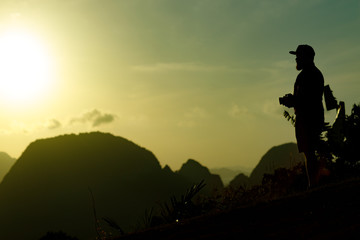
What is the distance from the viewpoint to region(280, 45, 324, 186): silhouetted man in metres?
5.54

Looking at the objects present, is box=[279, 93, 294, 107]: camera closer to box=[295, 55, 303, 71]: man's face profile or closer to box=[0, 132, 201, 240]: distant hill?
box=[295, 55, 303, 71]: man's face profile

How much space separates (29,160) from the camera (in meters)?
176

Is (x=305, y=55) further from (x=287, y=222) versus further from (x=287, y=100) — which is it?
(x=287, y=222)

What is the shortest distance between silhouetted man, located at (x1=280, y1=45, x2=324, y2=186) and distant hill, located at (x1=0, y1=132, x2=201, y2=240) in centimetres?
11694

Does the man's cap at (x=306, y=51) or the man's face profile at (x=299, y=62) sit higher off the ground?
the man's cap at (x=306, y=51)

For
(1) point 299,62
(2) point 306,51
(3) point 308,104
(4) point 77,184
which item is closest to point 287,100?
(3) point 308,104

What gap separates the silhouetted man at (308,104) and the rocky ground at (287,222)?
8.11 feet

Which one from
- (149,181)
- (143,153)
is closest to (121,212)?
(149,181)

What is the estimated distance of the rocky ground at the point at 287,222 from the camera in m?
1.89

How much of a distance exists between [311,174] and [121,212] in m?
136

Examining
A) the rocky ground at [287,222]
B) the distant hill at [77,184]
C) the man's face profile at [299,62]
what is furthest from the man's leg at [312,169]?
the distant hill at [77,184]

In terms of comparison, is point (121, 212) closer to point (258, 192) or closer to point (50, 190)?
point (50, 190)

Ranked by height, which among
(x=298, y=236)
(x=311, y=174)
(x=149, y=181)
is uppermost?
(x=149, y=181)

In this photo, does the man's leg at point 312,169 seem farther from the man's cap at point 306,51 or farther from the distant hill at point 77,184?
the distant hill at point 77,184
